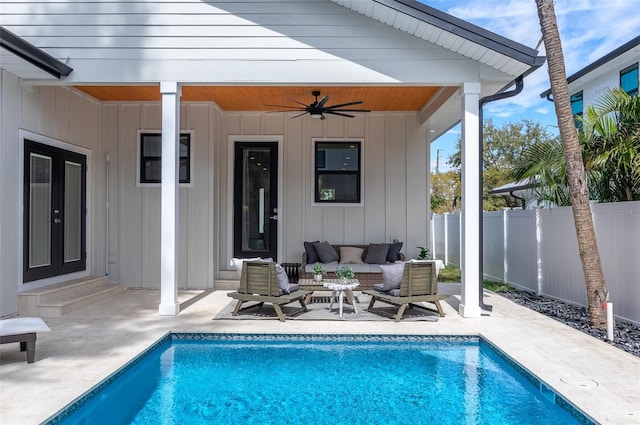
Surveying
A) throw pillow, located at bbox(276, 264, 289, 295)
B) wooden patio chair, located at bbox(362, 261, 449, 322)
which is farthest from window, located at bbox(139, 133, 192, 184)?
wooden patio chair, located at bbox(362, 261, 449, 322)

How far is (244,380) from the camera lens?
13.6ft

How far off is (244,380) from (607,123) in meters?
5.54

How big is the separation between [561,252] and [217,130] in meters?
6.56

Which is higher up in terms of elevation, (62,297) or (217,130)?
(217,130)

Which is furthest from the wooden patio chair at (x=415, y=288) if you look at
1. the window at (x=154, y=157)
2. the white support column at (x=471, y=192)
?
the window at (x=154, y=157)

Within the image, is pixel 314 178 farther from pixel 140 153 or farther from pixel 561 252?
pixel 561 252

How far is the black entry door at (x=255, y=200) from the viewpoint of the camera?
9375 mm

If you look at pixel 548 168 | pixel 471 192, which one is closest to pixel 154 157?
pixel 471 192

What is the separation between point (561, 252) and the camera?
6941mm

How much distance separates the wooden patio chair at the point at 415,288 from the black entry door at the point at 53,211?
5.11 meters

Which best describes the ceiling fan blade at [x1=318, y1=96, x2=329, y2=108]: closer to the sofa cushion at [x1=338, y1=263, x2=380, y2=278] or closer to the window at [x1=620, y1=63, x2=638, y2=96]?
the sofa cushion at [x1=338, y1=263, x2=380, y2=278]

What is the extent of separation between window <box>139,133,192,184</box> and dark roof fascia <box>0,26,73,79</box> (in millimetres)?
2703

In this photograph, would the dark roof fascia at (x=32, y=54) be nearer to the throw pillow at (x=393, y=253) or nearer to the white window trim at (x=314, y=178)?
the white window trim at (x=314, y=178)

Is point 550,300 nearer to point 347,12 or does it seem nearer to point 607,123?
point 607,123
